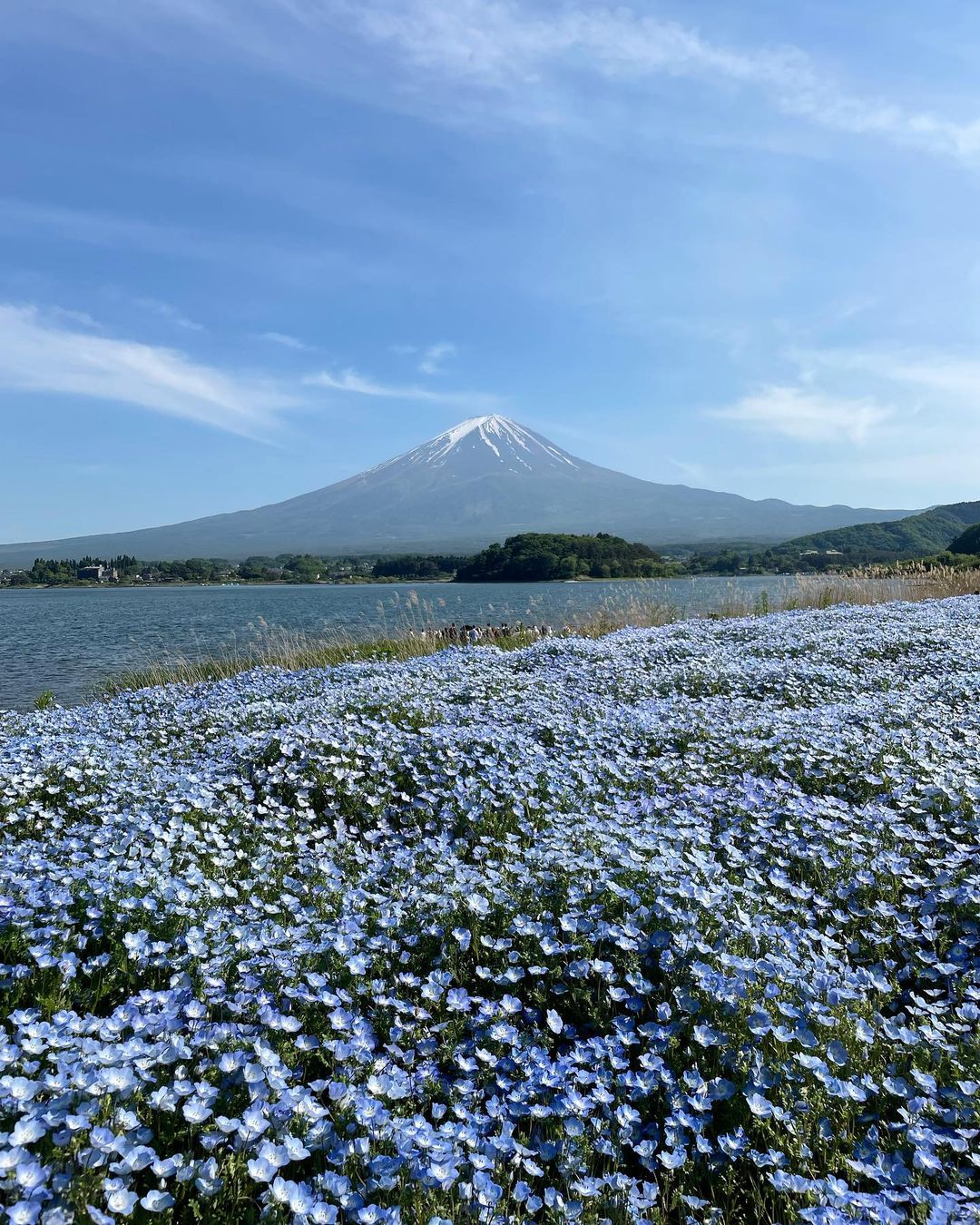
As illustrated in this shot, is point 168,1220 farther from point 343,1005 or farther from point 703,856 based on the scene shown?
point 703,856

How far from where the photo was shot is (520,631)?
17.8 metres

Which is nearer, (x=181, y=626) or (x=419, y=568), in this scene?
(x=181, y=626)

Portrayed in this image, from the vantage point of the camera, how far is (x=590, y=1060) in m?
2.79

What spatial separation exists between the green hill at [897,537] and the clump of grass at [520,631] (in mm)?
63070

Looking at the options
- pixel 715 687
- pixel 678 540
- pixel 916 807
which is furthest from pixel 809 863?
pixel 678 540

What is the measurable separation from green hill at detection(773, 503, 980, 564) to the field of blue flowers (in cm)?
8311

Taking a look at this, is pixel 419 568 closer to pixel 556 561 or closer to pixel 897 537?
pixel 556 561

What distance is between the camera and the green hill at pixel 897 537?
89000mm

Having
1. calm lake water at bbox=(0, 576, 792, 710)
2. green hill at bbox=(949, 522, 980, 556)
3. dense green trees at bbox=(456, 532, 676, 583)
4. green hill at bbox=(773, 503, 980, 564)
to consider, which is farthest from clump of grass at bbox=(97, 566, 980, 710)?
green hill at bbox=(773, 503, 980, 564)

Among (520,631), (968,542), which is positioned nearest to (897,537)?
(968,542)

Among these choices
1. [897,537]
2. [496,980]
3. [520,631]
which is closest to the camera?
[496,980]

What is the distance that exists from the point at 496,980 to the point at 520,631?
1476cm

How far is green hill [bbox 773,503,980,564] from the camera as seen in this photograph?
89000mm

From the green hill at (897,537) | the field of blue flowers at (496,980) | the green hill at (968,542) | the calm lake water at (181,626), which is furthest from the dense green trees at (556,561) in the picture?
the field of blue flowers at (496,980)
